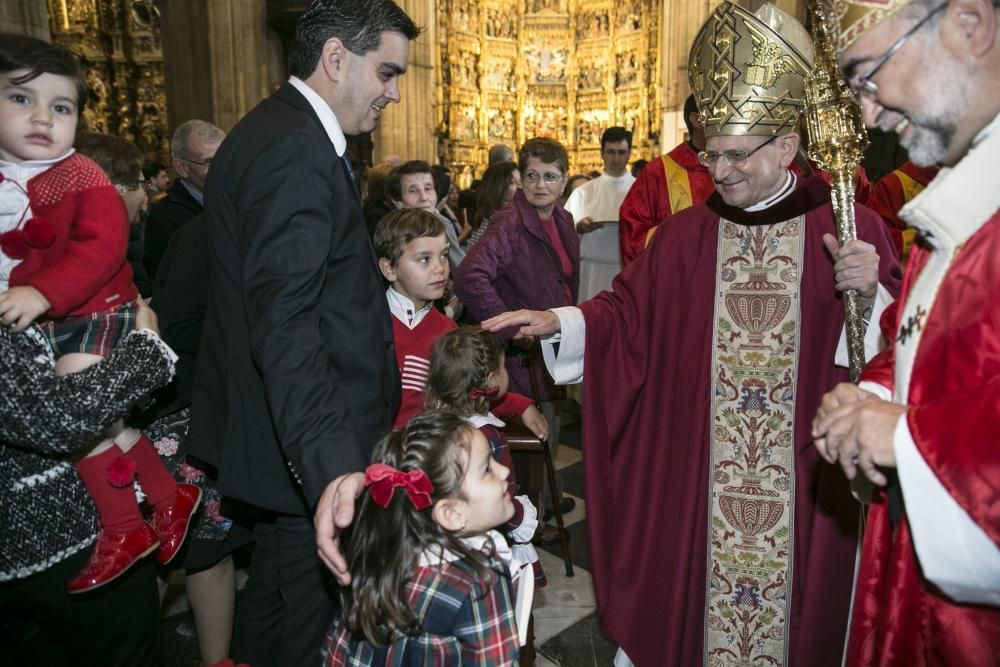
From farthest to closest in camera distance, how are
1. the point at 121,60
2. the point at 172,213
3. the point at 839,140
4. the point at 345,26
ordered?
1. the point at 121,60
2. the point at 172,213
3. the point at 839,140
4. the point at 345,26

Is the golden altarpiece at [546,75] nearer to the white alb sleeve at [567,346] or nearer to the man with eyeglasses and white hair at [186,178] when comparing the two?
the man with eyeglasses and white hair at [186,178]

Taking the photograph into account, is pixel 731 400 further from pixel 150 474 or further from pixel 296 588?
pixel 150 474

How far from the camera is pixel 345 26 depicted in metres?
1.75

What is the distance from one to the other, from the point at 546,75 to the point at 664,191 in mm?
16607

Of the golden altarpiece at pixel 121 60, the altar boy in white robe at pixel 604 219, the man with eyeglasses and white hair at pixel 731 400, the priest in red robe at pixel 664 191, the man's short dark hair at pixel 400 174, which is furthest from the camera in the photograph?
the golden altarpiece at pixel 121 60

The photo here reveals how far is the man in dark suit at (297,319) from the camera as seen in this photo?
58.3 inches

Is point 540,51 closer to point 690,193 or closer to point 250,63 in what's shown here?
point 250,63

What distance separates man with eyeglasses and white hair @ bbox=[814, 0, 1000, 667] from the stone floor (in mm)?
1412

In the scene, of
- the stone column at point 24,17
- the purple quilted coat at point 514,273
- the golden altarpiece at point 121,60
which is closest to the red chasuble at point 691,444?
the purple quilted coat at point 514,273

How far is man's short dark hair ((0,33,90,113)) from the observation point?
1583 millimetres

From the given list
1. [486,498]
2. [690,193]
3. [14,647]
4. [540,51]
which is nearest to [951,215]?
[486,498]

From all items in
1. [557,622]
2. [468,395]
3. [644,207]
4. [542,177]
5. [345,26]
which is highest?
[345,26]

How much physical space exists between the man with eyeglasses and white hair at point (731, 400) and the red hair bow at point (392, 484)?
1069 mm

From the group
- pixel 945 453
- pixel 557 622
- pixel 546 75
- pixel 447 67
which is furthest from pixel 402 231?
pixel 546 75
